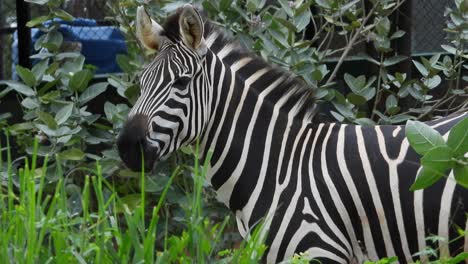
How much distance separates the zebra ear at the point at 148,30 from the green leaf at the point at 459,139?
2134mm

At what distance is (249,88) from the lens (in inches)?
188

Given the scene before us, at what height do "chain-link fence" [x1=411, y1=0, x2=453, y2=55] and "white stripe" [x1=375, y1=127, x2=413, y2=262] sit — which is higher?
"chain-link fence" [x1=411, y1=0, x2=453, y2=55]

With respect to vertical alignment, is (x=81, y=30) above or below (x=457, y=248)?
above

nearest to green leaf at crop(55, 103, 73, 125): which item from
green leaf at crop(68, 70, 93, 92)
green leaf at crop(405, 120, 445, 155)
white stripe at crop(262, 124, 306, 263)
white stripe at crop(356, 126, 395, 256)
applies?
green leaf at crop(68, 70, 93, 92)

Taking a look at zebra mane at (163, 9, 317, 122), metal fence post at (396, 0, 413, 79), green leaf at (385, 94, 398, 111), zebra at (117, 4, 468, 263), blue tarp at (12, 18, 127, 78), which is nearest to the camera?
zebra at (117, 4, 468, 263)

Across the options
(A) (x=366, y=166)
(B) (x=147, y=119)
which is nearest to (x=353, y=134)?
(A) (x=366, y=166)

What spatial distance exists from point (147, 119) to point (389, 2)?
2902mm

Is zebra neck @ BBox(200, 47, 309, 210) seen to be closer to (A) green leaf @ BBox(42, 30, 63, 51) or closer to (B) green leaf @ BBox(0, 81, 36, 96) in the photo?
(B) green leaf @ BBox(0, 81, 36, 96)

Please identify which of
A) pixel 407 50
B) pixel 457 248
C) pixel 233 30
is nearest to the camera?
pixel 457 248

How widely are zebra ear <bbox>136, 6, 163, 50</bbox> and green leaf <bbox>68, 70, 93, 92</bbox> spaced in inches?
43.9

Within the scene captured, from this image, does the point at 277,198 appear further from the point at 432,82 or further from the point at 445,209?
the point at 432,82

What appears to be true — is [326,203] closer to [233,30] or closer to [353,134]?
[353,134]

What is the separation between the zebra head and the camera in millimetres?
4461

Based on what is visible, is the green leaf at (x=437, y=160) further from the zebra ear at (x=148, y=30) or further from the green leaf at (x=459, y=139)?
the zebra ear at (x=148, y=30)
